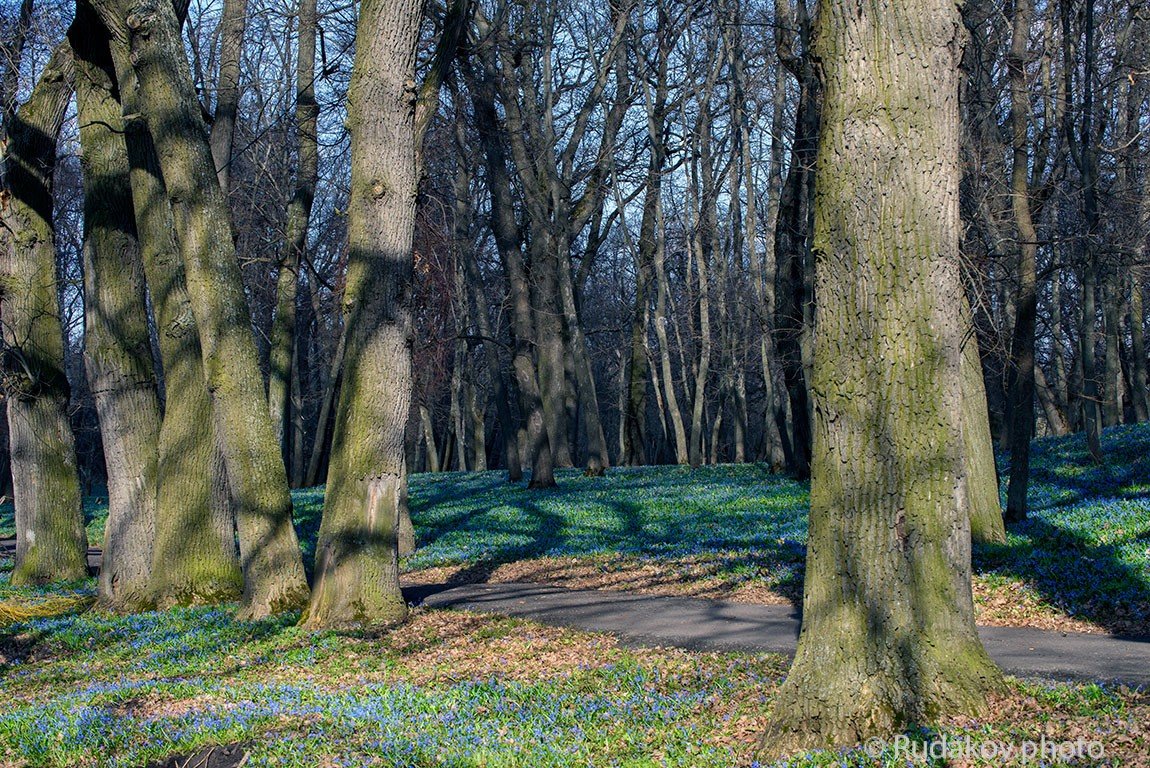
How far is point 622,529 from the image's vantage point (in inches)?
689

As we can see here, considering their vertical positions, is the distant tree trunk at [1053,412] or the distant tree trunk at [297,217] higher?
the distant tree trunk at [297,217]

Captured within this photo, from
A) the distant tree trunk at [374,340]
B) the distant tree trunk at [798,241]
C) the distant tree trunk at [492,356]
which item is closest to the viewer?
the distant tree trunk at [374,340]

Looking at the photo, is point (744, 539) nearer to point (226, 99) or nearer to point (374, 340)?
point (374, 340)

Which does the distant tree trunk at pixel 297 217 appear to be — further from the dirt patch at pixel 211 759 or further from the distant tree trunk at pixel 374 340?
the dirt patch at pixel 211 759

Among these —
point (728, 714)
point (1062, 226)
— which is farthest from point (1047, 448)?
point (728, 714)

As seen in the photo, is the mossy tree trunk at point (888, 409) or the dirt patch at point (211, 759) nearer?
the mossy tree trunk at point (888, 409)

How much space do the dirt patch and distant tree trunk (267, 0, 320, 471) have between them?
12850mm

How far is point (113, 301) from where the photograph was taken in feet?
43.2

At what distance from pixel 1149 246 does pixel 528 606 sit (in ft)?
74.8

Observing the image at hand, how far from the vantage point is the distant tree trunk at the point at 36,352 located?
1530 cm

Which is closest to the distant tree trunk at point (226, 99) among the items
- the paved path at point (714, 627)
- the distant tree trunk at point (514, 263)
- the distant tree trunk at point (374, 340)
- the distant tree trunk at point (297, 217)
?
the distant tree trunk at point (297, 217)

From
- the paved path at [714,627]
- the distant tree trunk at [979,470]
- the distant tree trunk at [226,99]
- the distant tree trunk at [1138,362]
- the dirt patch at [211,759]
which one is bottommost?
the paved path at [714,627]

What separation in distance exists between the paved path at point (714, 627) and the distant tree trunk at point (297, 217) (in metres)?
7.46

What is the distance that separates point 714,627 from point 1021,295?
6002 mm
